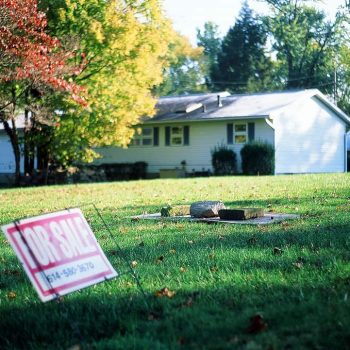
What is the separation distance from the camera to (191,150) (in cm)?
3309

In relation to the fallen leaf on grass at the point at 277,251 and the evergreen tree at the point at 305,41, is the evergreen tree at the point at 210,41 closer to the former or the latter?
the evergreen tree at the point at 305,41

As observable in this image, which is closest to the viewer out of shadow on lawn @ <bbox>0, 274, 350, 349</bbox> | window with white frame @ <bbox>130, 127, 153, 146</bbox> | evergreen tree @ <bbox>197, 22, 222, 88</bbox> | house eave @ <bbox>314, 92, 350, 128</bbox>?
shadow on lawn @ <bbox>0, 274, 350, 349</bbox>

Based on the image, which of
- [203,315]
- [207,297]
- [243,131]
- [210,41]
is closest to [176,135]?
[243,131]

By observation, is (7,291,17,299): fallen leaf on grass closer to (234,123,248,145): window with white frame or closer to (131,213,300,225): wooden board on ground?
(131,213,300,225): wooden board on ground

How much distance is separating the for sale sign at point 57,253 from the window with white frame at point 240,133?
88.2ft

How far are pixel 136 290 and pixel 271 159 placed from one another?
24609 mm

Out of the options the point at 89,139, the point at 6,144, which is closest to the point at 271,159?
the point at 89,139

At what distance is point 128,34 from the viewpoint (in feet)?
76.4

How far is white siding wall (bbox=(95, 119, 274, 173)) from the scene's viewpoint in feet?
104

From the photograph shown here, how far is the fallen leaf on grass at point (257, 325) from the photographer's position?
421 cm

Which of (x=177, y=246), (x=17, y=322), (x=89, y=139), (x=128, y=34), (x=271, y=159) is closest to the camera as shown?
(x=17, y=322)

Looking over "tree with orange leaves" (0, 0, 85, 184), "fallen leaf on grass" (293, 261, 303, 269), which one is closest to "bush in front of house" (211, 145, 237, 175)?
"tree with orange leaves" (0, 0, 85, 184)

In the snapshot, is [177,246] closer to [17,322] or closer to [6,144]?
[17,322]

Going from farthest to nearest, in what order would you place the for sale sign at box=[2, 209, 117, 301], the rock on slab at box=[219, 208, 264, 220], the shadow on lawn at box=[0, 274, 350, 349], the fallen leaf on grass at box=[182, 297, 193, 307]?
the rock on slab at box=[219, 208, 264, 220] → the fallen leaf on grass at box=[182, 297, 193, 307] → the for sale sign at box=[2, 209, 117, 301] → the shadow on lawn at box=[0, 274, 350, 349]
